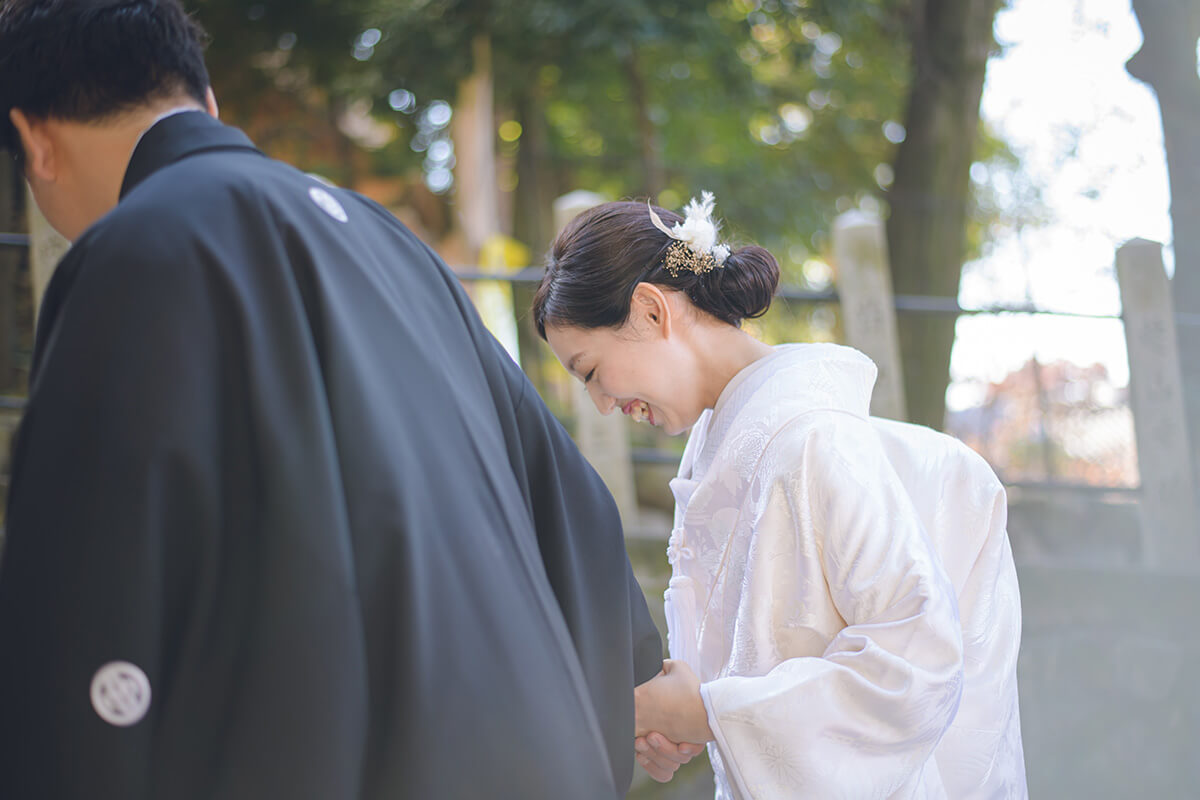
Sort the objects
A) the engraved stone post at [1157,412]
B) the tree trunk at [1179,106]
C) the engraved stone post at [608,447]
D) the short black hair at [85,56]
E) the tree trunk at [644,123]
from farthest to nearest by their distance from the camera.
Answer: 1. the tree trunk at [644,123]
2. the tree trunk at [1179,106]
3. the engraved stone post at [1157,412]
4. the engraved stone post at [608,447]
5. the short black hair at [85,56]

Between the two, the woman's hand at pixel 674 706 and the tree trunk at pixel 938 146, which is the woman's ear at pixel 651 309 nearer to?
the woman's hand at pixel 674 706

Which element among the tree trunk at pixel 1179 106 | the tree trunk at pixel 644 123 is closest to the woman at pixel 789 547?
the tree trunk at pixel 1179 106

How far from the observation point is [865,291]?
429 cm

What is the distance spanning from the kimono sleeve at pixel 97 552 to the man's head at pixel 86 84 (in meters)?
0.43

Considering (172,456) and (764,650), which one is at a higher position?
(172,456)

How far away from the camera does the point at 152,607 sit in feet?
3.07

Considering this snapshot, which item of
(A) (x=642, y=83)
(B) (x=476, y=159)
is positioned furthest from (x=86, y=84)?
(B) (x=476, y=159)

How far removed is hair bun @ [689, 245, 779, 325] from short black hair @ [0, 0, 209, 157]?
41.0 inches

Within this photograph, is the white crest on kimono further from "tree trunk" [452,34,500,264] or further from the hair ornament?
"tree trunk" [452,34,500,264]

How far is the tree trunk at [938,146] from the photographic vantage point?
6.38 meters

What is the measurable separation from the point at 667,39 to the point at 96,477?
5973 millimetres

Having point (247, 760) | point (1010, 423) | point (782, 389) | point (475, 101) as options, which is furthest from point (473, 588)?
point (475, 101)

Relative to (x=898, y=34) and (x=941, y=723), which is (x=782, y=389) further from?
(x=898, y=34)

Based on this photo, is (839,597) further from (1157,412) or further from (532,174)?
(532,174)
